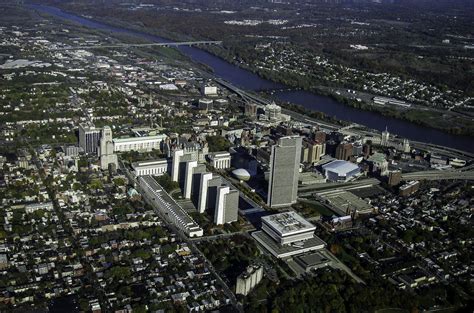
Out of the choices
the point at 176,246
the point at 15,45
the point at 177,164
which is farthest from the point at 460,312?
the point at 15,45

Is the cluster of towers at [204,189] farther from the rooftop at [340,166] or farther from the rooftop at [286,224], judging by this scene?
the rooftop at [340,166]

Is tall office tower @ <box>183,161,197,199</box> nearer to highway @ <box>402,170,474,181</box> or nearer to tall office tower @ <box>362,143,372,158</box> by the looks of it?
highway @ <box>402,170,474,181</box>

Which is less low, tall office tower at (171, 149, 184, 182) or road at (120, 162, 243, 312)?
tall office tower at (171, 149, 184, 182)

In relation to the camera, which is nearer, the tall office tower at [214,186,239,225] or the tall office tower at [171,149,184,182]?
the tall office tower at [214,186,239,225]

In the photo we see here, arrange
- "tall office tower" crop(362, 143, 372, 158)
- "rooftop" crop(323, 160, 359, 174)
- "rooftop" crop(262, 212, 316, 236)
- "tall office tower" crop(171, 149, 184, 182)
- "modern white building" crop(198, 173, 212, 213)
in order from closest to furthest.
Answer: "rooftop" crop(262, 212, 316, 236)
"modern white building" crop(198, 173, 212, 213)
"tall office tower" crop(171, 149, 184, 182)
"rooftop" crop(323, 160, 359, 174)
"tall office tower" crop(362, 143, 372, 158)

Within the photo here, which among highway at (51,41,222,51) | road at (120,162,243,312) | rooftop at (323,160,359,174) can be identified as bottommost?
road at (120,162,243,312)

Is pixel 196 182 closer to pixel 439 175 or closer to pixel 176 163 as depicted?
pixel 176 163

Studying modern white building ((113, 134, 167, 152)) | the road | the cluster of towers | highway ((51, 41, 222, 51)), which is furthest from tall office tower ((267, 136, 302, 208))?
highway ((51, 41, 222, 51))

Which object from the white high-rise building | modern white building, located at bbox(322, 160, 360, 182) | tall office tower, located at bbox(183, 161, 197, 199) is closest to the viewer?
the white high-rise building
